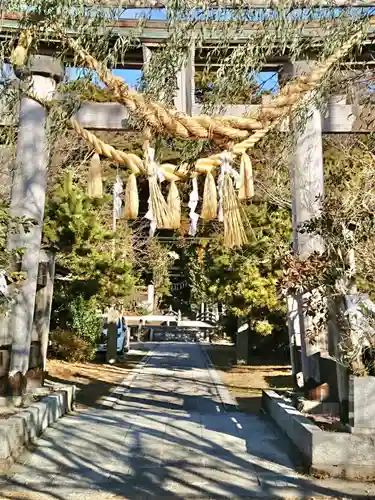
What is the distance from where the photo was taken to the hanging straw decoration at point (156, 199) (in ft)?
11.3

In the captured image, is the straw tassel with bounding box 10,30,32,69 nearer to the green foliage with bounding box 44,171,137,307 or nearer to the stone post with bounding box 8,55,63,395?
the stone post with bounding box 8,55,63,395

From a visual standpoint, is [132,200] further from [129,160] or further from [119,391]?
[119,391]

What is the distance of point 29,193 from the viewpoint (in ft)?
22.4

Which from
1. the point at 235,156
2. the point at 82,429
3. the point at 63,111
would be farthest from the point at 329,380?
the point at 63,111

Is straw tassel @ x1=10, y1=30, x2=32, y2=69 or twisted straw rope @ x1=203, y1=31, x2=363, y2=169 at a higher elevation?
straw tassel @ x1=10, y1=30, x2=32, y2=69

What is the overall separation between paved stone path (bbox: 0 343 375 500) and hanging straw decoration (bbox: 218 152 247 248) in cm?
212

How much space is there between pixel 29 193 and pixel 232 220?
162 inches

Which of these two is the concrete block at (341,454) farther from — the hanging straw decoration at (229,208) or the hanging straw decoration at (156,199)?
the hanging straw decoration at (156,199)

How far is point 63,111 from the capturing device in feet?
13.4

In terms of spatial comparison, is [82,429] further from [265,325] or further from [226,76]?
[265,325]

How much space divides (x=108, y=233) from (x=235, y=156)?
27.7 ft

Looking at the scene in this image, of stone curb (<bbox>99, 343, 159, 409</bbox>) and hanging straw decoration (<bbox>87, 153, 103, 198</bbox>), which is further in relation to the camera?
stone curb (<bbox>99, 343, 159, 409</bbox>)

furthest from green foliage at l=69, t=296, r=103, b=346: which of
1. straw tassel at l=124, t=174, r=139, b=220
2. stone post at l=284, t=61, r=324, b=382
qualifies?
straw tassel at l=124, t=174, r=139, b=220

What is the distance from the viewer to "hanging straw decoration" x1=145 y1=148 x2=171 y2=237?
343 cm
